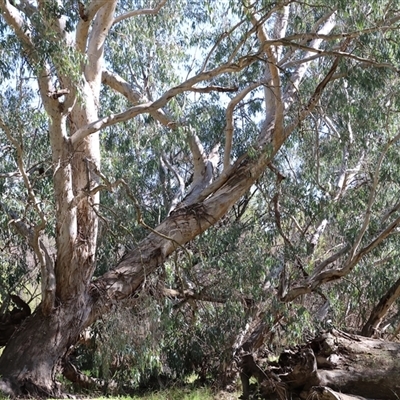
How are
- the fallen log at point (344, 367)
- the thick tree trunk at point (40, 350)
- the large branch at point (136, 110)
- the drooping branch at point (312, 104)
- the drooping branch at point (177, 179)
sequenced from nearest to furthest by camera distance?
the fallen log at point (344, 367), the thick tree trunk at point (40, 350), the large branch at point (136, 110), the drooping branch at point (312, 104), the drooping branch at point (177, 179)

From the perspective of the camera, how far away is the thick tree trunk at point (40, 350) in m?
7.38

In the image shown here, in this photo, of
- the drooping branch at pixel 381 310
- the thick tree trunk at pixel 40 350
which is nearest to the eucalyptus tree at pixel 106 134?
the thick tree trunk at pixel 40 350

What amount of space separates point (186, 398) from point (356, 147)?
5.51m

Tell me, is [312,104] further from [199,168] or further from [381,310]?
[381,310]

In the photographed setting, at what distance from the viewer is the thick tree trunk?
291 inches

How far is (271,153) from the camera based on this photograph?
889cm

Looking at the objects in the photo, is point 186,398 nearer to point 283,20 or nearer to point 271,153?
point 271,153

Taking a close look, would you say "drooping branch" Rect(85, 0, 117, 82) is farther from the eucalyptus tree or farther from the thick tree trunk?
the thick tree trunk

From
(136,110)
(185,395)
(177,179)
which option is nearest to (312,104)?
(136,110)

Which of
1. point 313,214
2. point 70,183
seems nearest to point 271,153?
point 313,214

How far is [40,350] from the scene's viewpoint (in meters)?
7.70

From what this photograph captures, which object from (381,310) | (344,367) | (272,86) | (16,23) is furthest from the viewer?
(381,310)

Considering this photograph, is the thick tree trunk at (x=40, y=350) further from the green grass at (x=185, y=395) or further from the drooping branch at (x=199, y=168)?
the drooping branch at (x=199, y=168)

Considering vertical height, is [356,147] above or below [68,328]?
above
